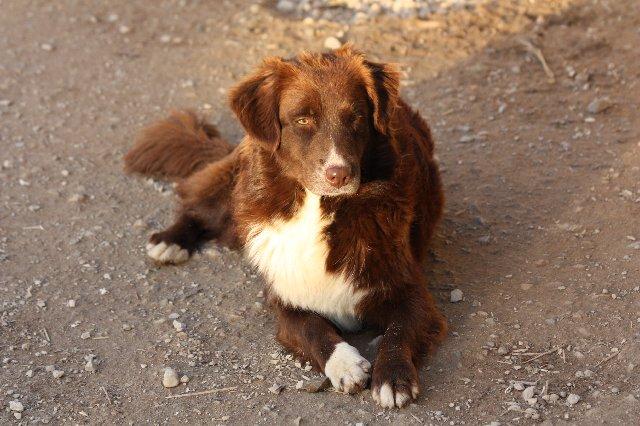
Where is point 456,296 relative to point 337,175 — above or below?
below

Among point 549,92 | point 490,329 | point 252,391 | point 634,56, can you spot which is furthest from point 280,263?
point 634,56

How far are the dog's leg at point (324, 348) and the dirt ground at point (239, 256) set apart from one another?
10 cm

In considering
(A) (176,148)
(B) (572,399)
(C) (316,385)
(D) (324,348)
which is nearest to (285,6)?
(A) (176,148)

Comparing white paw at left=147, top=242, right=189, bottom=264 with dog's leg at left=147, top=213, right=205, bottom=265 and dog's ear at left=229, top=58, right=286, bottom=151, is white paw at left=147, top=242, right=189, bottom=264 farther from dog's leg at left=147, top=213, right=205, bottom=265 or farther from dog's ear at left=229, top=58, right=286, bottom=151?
dog's ear at left=229, top=58, right=286, bottom=151

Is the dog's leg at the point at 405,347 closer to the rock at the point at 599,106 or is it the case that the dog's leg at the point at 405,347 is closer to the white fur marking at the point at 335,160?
the white fur marking at the point at 335,160

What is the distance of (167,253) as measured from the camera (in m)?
6.09

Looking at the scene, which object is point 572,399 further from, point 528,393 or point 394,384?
point 394,384

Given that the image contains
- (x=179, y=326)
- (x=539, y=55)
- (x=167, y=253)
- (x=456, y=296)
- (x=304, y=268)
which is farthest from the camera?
(x=539, y=55)

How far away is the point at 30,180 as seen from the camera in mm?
7086

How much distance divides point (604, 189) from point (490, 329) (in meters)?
1.83

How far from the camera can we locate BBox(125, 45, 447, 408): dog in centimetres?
479

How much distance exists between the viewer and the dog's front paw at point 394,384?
451 centimetres

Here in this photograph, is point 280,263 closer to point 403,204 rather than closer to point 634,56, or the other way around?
point 403,204

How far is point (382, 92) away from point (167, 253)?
1965mm
